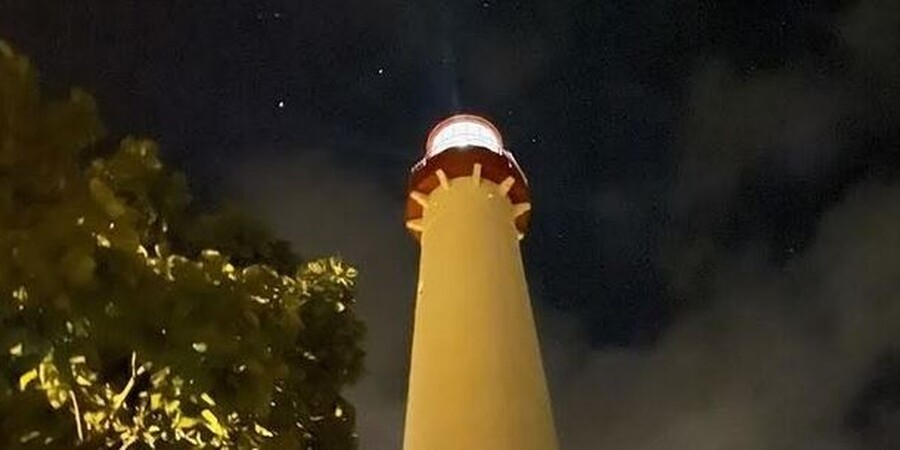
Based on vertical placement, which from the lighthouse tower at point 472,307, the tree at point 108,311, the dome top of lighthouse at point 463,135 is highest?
the dome top of lighthouse at point 463,135

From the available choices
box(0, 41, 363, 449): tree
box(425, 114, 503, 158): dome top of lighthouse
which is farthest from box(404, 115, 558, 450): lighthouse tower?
box(0, 41, 363, 449): tree

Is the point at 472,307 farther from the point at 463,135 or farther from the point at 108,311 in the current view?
the point at 108,311

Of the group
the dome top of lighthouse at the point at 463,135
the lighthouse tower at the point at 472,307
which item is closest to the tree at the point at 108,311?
the lighthouse tower at the point at 472,307

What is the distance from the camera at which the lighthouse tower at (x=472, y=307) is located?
1394cm

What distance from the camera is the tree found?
5.45 meters

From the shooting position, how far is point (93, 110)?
5668mm

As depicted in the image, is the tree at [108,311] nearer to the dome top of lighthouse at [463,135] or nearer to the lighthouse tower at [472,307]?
the lighthouse tower at [472,307]

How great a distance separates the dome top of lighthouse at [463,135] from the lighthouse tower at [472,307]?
0.06 ft

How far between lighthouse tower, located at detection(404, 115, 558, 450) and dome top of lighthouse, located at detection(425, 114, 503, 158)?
19 millimetres

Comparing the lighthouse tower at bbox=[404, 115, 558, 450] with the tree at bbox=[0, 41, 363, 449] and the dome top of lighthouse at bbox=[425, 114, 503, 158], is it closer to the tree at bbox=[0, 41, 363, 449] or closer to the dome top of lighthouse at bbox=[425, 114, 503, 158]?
the dome top of lighthouse at bbox=[425, 114, 503, 158]

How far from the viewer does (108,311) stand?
5.85m

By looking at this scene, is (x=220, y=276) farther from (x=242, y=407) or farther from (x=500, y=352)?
(x=500, y=352)

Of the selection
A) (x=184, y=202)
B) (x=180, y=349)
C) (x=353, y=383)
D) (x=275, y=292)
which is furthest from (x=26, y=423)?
(x=353, y=383)

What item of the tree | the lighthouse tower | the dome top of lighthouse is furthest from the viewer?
the dome top of lighthouse
